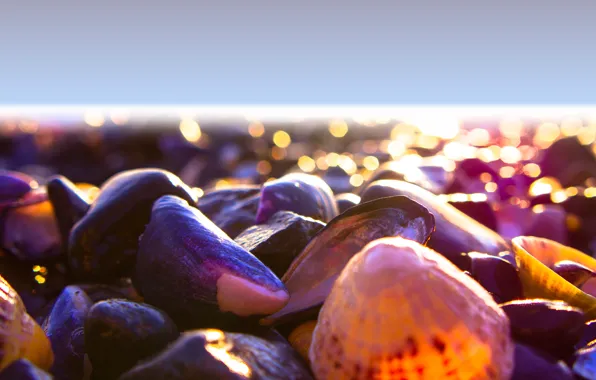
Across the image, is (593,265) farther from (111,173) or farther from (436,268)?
(111,173)

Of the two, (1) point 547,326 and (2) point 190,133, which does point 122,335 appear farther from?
(2) point 190,133

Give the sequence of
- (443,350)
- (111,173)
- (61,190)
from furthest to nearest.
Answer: (111,173), (61,190), (443,350)

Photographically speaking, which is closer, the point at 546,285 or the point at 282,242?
the point at 546,285

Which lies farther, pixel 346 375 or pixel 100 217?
pixel 100 217

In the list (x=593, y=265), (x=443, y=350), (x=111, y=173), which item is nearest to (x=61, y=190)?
(x=443, y=350)

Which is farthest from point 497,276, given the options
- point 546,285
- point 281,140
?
point 281,140

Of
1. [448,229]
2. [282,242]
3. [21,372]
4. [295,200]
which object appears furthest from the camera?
[295,200]

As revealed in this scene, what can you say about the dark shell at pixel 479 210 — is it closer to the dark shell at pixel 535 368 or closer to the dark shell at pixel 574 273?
the dark shell at pixel 574 273

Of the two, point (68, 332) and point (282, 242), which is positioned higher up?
point (282, 242)
